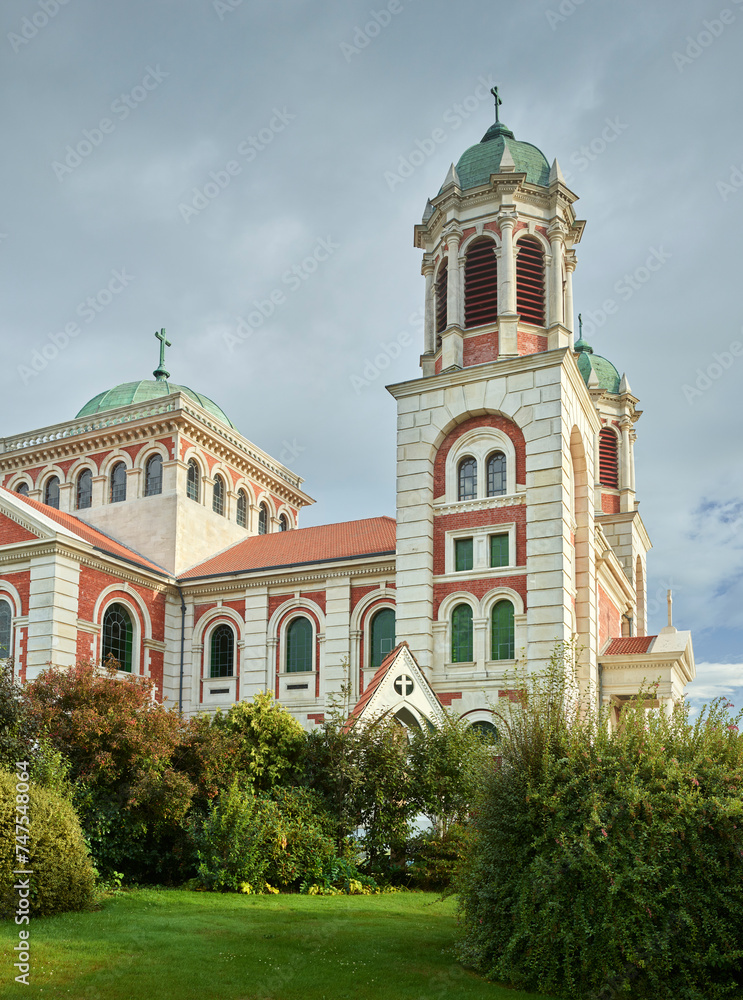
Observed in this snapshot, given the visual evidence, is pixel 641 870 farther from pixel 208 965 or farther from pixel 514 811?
pixel 208 965

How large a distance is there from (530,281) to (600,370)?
1956 centimetres

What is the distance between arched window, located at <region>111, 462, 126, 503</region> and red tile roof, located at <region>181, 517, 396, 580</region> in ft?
16.0

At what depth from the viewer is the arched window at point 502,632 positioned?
27156 mm

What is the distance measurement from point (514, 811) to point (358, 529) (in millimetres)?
25609

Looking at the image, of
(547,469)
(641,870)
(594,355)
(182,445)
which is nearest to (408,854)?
(641,870)

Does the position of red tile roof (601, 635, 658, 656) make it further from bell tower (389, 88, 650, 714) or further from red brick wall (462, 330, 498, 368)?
red brick wall (462, 330, 498, 368)

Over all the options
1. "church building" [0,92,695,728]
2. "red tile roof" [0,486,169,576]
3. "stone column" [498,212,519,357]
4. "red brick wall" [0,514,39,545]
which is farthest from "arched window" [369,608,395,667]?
"red brick wall" [0,514,39,545]

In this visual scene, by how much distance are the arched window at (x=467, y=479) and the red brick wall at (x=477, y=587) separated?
278 cm

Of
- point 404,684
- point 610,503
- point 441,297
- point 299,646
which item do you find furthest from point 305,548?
point 610,503

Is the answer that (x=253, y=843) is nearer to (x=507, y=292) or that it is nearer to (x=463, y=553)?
(x=463, y=553)

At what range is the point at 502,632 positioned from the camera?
89.7ft

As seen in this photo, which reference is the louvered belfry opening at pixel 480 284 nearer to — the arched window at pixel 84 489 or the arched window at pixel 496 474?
the arched window at pixel 496 474

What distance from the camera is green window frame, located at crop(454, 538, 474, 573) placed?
28359mm

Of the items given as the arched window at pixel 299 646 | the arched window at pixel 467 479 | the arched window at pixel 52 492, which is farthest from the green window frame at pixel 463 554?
the arched window at pixel 52 492
